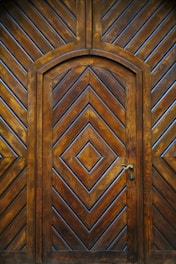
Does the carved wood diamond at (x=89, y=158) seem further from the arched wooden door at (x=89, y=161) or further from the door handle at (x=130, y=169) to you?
the door handle at (x=130, y=169)

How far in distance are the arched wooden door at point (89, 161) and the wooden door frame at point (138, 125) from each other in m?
Result: 0.05

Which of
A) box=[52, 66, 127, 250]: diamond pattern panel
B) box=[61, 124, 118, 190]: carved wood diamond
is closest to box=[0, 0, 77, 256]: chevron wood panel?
box=[52, 66, 127, 250]: diamond pattern panel

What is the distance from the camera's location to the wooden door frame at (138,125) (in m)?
5.54

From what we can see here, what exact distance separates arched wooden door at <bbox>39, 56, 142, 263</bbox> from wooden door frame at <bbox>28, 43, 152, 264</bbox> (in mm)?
54

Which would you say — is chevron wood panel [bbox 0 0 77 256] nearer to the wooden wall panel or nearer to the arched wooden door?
the wooden wall panel

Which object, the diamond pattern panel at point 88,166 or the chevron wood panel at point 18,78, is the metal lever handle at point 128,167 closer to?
the diamond pattern panel at point 88,166

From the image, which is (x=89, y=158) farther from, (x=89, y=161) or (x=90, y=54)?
(x=90, y=54)

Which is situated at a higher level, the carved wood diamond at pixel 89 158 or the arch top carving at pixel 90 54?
the arch top carving at pixel 90 54

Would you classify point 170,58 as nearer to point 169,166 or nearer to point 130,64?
point 130,64

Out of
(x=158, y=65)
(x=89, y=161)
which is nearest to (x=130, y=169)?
(x=89, y=161)

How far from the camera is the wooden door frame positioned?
5.54 meters

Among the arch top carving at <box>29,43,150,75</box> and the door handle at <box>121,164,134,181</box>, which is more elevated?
the arch top carving at <box>29,43,150,75</box>

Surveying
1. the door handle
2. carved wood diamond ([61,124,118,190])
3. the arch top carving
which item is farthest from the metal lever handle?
the arch top carving

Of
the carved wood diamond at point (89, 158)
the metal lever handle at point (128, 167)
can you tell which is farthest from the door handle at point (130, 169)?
the carved wood diamond at point (89, 158)
